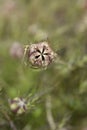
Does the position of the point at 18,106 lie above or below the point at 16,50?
below

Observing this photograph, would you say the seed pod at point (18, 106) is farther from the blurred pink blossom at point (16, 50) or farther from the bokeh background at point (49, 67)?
the blurred pink blossom at point (16, 50)

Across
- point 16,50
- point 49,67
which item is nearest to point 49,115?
point 49,67

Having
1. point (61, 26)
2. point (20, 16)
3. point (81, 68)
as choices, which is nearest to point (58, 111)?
point (81, 68)

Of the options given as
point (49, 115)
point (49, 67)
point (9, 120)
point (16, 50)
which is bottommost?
point (9, 120)

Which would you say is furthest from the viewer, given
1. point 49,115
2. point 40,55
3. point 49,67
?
point 49,67

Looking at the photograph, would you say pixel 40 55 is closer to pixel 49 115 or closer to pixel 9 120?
pixel 9 120

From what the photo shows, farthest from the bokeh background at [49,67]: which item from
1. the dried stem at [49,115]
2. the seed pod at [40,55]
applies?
the seed pod at [40,55]

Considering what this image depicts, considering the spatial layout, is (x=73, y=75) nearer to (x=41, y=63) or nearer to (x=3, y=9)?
(x=41, y=63)
